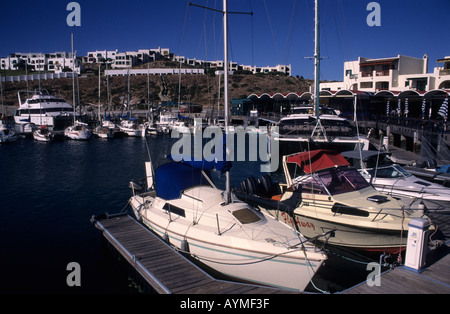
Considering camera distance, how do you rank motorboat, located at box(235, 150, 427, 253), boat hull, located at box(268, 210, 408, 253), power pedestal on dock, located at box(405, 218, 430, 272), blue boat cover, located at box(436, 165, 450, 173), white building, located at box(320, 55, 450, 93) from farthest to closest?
white building, located at box(320, 55, 450, 93) → blue boat cover, located at box(436, 165, 450, 173) → motorboat, located at box(235, 150, 427, 253) → boat hull, located at box(268, 210, 408, 253) → power pedestal on dock, located at box(405, 218, 430, 272)

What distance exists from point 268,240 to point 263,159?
24.2 meters

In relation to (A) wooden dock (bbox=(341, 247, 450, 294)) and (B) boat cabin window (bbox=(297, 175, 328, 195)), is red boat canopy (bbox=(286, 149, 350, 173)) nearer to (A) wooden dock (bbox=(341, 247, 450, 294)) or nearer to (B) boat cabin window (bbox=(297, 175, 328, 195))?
A: (B) boat cabin window (bbox=(297, 175, 328, 195))

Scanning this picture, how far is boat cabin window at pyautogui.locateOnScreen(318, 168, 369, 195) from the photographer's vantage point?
13398mm

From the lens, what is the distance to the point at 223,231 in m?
10.6

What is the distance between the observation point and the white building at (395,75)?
1825 inches

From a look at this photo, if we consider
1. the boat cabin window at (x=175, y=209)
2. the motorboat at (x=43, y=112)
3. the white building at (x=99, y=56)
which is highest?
the white building at (x=99, y=56)

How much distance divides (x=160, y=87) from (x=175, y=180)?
3937 inches

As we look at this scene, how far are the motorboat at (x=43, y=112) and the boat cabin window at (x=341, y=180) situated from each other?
188 feet

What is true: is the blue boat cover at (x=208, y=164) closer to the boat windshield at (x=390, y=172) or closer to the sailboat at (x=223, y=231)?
the sailboat at (x=223, y=231)

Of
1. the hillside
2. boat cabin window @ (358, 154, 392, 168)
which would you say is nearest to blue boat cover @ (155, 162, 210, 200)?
boat cabin window @ (358, 154, 392, 168)

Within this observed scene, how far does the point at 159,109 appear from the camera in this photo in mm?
71375

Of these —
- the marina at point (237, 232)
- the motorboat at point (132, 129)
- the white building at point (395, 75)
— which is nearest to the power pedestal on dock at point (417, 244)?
the marina at point (237, 232)

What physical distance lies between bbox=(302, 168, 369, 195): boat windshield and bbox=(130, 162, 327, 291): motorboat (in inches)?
117

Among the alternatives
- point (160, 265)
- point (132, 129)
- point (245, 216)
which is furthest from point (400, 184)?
point (132, 129)
